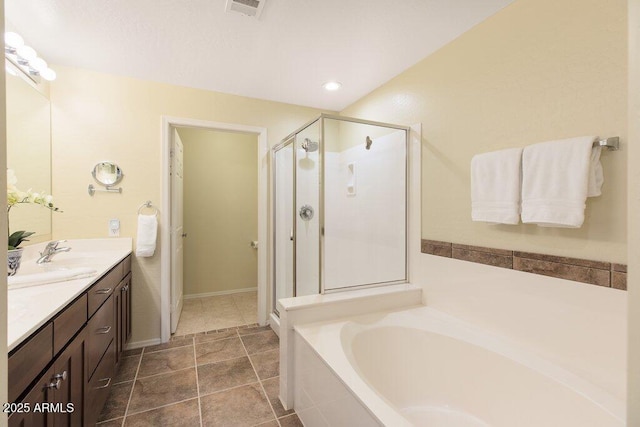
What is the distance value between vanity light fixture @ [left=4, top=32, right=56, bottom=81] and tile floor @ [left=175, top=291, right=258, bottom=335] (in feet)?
7.51

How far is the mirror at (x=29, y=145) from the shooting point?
1.68 m

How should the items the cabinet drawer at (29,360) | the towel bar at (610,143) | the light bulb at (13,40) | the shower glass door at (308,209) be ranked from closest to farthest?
the cabinet drawer at (29,360) → the towel bar at (610,143) → the light bulb at (13,40) → the shower glass door at (308,209)

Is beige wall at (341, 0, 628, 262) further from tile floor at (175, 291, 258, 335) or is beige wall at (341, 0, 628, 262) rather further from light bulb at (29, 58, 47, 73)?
light bulb at (29, 58, 47, 73)

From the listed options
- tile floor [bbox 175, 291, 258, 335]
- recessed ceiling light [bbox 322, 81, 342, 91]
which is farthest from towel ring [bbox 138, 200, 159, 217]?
recessed ceiling light [bbox 322, 81, 342, 91]

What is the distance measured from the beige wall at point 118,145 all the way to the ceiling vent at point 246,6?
3.93 feet

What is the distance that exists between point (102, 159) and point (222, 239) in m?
1.84

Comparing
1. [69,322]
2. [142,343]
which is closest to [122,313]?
[142,343]

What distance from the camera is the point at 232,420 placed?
5.25ft

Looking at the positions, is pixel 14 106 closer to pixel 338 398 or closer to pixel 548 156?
pixel 338 398

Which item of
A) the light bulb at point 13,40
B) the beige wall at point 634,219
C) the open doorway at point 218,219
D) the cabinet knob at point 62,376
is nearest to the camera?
the beige wall at point 634,219

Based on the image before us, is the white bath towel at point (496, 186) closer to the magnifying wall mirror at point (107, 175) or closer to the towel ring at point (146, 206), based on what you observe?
the towel ring at point (146, 206)

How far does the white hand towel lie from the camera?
90.8 inches

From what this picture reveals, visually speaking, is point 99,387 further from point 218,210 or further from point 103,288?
point 218,210

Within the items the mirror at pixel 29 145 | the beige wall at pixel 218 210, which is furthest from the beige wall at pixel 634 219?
the beige wall at pixel 218 210
